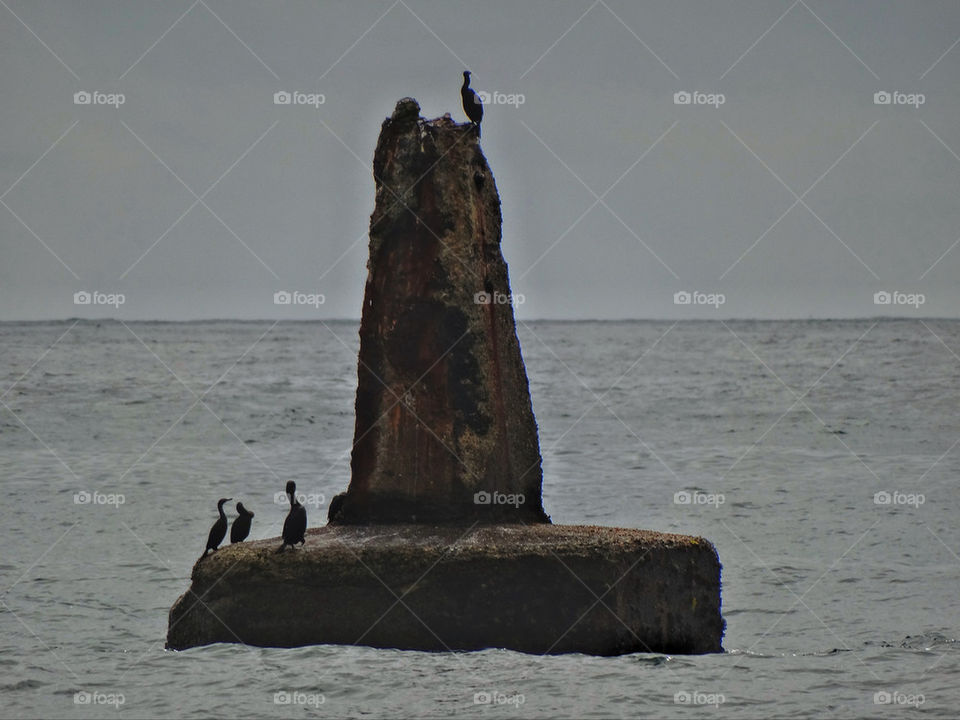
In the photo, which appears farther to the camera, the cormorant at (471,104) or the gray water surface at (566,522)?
the cormorant at (471,104)

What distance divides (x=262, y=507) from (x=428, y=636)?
303 inches

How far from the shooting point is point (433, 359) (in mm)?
8836

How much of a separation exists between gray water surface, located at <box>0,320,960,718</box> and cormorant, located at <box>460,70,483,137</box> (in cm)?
338

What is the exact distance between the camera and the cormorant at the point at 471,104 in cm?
931

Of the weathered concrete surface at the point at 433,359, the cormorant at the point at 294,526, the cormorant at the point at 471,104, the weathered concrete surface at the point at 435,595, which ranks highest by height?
the cormorant at the point at 471,104

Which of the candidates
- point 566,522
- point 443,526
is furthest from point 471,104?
point 566,522

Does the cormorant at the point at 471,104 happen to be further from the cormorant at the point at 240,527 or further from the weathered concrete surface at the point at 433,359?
the cormorant at the point at 240,527

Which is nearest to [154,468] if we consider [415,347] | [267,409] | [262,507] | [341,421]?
[262,507]

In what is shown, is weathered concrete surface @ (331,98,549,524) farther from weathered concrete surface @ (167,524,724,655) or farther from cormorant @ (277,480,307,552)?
cormorant @ (277,480,307,552)

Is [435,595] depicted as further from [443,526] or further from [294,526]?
[294,526]

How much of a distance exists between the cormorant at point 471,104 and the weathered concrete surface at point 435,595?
2.74 meters

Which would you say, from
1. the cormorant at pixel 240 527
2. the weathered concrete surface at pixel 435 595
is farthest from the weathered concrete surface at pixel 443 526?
the cormorant at pixel 240 527

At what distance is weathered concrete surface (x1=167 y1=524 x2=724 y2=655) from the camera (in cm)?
809

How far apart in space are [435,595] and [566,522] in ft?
21.7
